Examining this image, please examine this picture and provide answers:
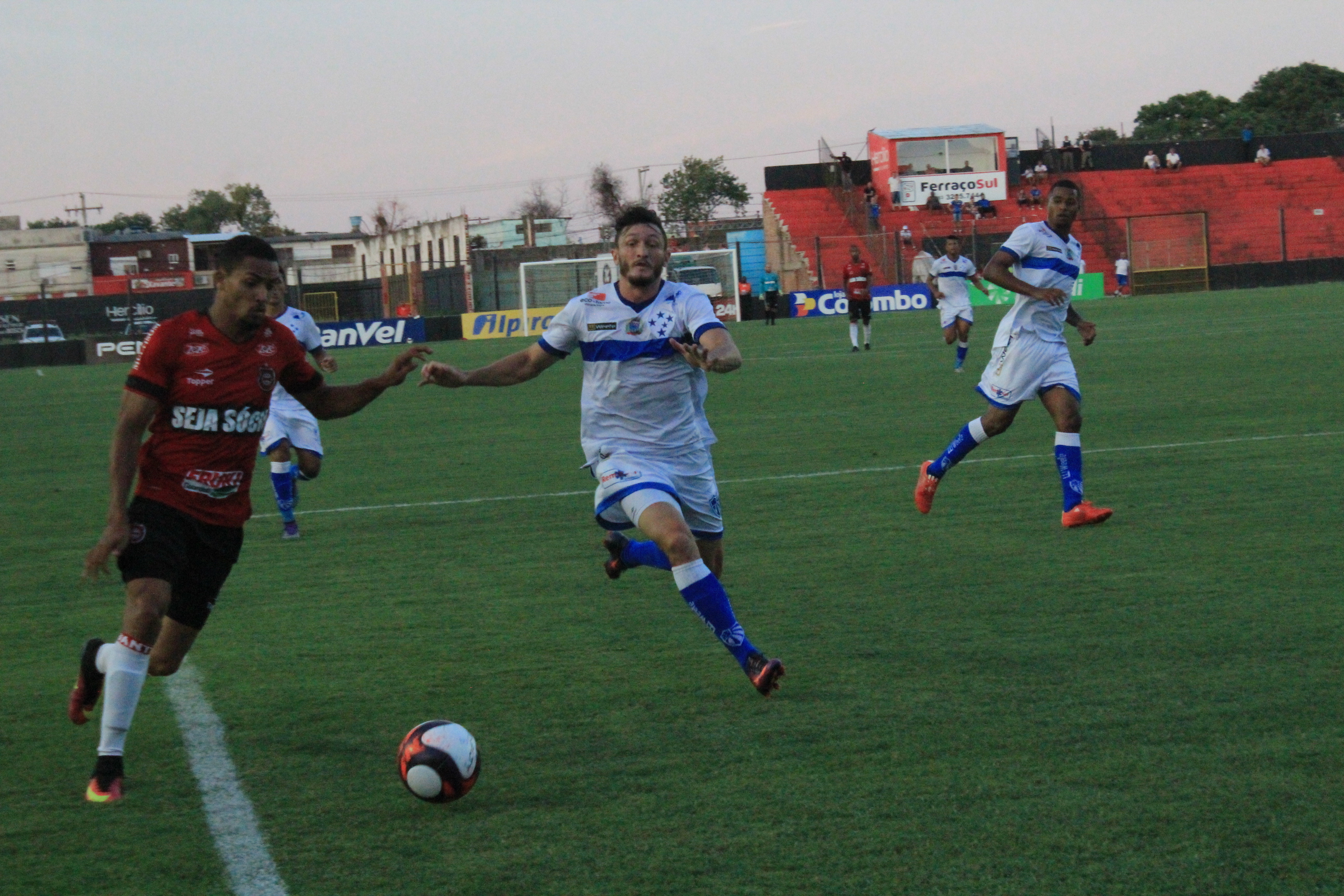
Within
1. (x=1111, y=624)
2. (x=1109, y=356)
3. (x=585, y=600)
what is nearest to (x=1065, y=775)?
(x=1111, y=624)

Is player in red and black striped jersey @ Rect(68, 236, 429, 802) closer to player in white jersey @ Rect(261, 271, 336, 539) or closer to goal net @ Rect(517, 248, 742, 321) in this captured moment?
player in white jersey @ Rect(261, 271, 336, 539)

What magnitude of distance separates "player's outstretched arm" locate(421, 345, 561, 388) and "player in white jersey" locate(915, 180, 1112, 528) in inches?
161

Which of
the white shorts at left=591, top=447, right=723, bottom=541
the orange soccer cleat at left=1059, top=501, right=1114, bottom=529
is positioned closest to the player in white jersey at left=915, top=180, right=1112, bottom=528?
the orange soccer cleat at left=1059, top=501, right=1114, bottom=529

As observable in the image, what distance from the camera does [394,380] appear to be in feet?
17.6

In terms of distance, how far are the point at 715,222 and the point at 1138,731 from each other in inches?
2800

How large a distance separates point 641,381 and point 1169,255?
5089 centimetres

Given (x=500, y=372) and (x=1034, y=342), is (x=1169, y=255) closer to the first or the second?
(x=1034, y=342)

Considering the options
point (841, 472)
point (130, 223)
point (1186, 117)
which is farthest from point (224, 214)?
point (841, 472)

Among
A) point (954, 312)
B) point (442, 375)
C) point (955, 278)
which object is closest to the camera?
point (442, 375)

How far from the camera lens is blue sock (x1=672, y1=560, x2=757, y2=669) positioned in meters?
5.43

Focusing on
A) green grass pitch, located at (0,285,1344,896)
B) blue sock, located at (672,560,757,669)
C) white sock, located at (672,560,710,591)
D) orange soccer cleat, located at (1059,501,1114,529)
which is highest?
white sock, located at (672,560,710,591)

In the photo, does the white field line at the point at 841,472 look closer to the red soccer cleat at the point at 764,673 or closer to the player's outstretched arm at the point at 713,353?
the player's outstretched arm at the point at 713,353

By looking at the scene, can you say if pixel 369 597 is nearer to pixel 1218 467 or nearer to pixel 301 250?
pixel 1218 467

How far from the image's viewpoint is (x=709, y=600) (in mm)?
5473
